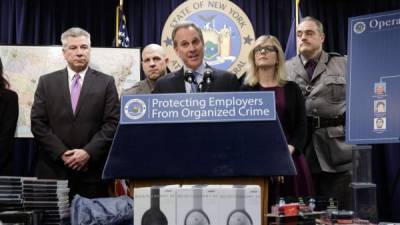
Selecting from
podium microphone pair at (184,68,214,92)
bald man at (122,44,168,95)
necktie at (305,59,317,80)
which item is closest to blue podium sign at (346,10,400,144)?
necktie at (305,59,317,80)

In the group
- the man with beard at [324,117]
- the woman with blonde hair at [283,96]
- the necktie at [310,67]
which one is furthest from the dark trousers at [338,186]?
the necktie at [310,67]

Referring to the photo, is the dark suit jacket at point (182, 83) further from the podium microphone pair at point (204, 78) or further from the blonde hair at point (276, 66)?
the blonde hair at point (276, 66)

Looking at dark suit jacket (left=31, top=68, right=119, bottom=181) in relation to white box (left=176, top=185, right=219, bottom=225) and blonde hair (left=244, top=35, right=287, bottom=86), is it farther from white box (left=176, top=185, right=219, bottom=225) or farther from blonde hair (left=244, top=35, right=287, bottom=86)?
white box (left=176, top=185, right=219, bottom=225)

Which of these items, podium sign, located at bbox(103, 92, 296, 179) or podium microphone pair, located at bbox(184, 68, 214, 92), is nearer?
podium sign, located at bbox(103, 92, 296, 179)

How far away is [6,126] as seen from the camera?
3611 mm

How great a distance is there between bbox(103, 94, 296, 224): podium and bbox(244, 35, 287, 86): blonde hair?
54.6 inches

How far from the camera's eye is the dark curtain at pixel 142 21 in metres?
5.41

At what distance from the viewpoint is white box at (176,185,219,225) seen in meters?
1.58

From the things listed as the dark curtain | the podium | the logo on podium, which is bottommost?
the podium

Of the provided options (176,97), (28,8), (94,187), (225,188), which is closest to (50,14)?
(28,8)

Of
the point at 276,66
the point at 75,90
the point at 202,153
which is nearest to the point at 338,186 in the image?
the point at 276,66

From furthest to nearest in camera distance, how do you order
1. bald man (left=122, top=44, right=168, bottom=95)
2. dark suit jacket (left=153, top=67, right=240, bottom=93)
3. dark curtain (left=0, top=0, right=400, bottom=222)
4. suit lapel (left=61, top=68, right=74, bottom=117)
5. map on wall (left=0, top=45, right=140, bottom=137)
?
dark curtain (left=0, top=0, right=400, bottom=222) → map on wall (left=0, top=45, right=140, bottom=137) → bald man (left=122, top=44, right=168, bottom=95) → suit lapel (left=61, top=68, right=74, bottom=117) → dark suit jacket (left=153, top=67, right=240, bottom=93)

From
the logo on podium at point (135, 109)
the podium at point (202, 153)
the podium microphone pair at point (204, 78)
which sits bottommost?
the podium at point (202, 153)

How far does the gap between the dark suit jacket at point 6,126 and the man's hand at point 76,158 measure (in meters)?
0.60
